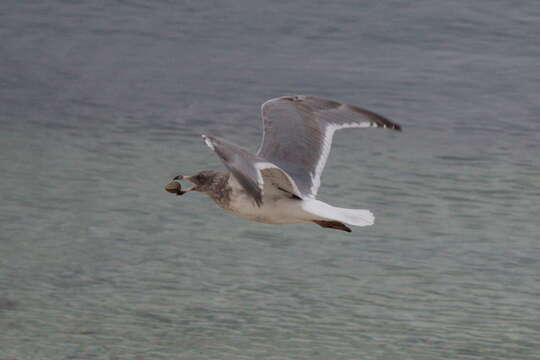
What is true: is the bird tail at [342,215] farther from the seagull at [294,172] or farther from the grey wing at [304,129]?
the grey wing at [304,129]

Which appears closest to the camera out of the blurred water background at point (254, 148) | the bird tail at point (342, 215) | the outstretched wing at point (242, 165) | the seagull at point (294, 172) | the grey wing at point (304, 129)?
the outstretched wing at point (242, 165)

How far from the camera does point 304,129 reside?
4367 mm

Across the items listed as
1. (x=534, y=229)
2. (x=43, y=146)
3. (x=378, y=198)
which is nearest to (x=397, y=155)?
(x=378, y=198)

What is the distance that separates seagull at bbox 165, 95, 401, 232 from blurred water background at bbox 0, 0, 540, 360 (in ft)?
3.22

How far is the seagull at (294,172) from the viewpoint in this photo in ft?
13.0

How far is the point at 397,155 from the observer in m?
7.61

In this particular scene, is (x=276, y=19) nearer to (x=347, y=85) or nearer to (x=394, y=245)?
(x=347, y=85)

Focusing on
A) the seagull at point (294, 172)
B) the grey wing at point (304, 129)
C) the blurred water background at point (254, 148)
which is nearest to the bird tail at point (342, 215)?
the seagull at point (294, 172)

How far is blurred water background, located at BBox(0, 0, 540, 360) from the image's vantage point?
17.3ft

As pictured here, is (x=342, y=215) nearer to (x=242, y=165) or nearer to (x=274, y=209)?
(x=274, y=209)

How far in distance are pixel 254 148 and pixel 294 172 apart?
3450 mm

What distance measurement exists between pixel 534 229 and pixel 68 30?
15.0ft

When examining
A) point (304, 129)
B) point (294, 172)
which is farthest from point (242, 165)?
point (304, 129)

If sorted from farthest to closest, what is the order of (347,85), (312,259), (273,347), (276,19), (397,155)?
(276,19)
(347,85)
(397,155)
(312,259)
(273,347)
